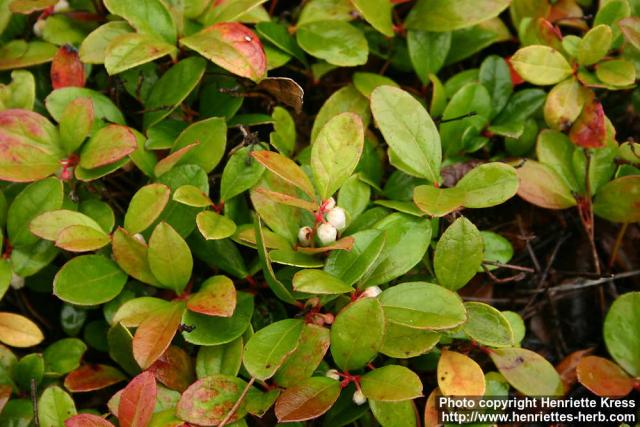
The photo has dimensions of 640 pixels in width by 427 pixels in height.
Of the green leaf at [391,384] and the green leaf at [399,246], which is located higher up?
the green leaf at [399,246]

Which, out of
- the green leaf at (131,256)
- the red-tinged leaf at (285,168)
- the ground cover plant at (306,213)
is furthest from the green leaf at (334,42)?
the green leaf at (131,256)

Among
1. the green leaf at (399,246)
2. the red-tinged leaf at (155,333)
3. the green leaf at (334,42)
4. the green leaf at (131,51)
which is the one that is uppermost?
the green leaf at (131,51)

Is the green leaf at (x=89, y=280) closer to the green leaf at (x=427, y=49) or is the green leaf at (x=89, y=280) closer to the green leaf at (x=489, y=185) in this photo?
the green leaf at (x=489, y=185)

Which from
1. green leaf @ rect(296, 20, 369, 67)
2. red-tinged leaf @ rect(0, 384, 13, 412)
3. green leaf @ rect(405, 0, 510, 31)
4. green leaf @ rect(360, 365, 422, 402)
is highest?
green leaf @ rect(405, 0, 510, 31)

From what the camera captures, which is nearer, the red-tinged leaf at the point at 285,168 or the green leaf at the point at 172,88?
the red-tinged leaf at the point at 285,168

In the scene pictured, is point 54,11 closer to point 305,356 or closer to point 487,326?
point 305,356

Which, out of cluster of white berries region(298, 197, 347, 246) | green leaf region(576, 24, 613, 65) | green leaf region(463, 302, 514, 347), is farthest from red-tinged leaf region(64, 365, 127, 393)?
green leaf region(576, 24, 613, 65)

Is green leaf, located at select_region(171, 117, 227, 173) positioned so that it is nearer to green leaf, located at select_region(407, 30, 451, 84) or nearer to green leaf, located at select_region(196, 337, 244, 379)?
green leaf, located at select_region(196, 337, 244, 379)

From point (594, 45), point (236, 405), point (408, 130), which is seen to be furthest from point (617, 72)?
point (236, 405)
